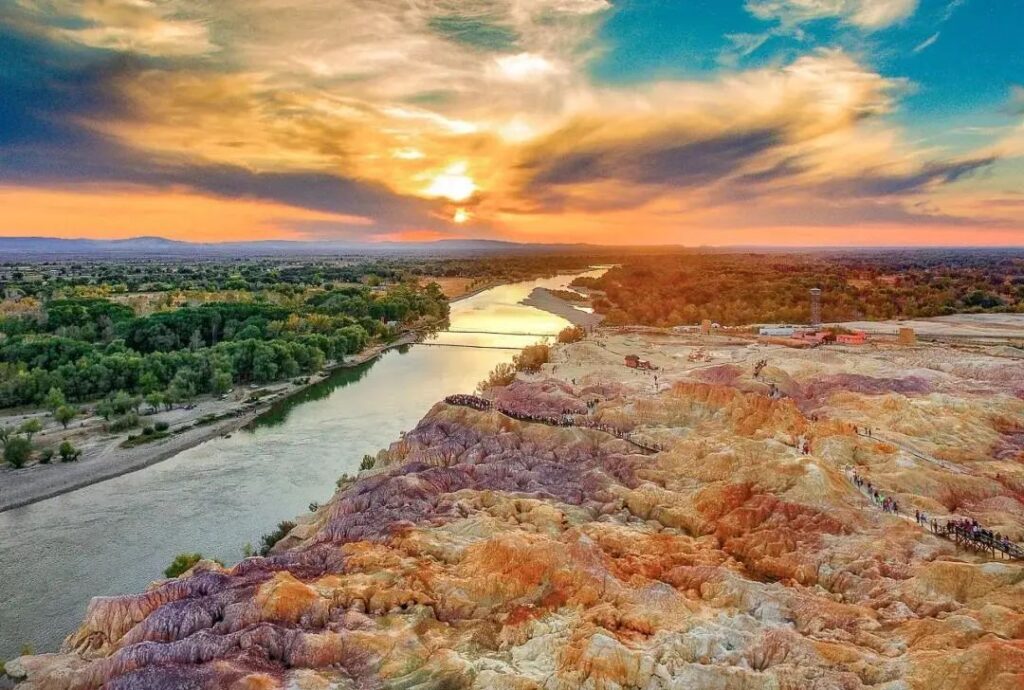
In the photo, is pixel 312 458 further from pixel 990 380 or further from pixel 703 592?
pixel 990 380

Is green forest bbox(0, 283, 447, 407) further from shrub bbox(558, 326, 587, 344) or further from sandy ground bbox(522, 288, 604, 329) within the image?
shrub bbox(558, 326, 587, 344)

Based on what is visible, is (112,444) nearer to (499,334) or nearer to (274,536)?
(274,536)

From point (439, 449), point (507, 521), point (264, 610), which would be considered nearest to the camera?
point (264, 610)

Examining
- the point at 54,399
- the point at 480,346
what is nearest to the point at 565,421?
the point at 54,399

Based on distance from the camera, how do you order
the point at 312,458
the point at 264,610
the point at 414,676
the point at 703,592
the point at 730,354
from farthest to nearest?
the point at 730,354
the point at 312,458
the point at 703,592
the point at 264,610
the point at 414,676

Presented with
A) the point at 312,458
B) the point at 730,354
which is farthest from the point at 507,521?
the point at 730,354

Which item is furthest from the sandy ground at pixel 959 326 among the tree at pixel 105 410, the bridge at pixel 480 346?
the tree at pixel 105 410

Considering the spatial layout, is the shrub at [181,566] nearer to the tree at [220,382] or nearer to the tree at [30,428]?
the tree at [30,428]
